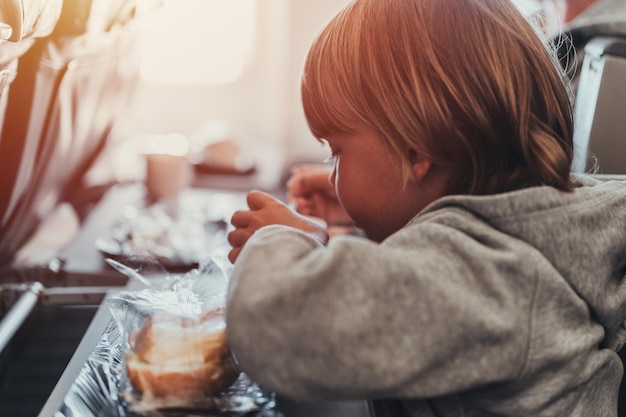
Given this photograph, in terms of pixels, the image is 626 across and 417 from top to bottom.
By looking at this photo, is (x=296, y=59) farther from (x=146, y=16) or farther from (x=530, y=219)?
(x=530, y=219)

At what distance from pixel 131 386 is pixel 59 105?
0.53 meters

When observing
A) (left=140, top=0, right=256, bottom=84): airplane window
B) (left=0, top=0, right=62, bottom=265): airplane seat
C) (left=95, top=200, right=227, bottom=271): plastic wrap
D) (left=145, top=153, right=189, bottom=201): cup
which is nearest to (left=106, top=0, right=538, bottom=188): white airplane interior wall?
(left=140, top=0, right=256, bottom=84): airplane window

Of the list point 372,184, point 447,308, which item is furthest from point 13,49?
point 447,308

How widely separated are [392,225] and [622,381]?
332 millimetres

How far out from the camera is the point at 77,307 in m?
0.89

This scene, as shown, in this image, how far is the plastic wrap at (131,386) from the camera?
1.91 ft

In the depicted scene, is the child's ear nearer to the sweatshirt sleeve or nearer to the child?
the child

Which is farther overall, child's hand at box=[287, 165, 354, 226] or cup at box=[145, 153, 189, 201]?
cup at box=[145, 153, 189, 201]

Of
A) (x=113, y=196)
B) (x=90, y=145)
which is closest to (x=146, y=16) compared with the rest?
(x=90, y=145)

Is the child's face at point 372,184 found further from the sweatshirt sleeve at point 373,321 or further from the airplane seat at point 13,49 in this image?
the airplane seat at point 13,49

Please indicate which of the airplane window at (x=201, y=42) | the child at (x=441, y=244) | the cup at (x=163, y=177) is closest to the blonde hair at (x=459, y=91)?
the child at (x=441, y=244)

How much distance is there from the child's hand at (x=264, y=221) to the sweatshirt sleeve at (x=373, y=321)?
20cm

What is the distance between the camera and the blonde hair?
27.6 inches

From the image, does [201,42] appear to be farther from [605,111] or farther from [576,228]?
[576,228]
